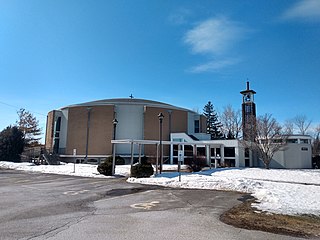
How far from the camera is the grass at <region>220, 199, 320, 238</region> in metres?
6.32

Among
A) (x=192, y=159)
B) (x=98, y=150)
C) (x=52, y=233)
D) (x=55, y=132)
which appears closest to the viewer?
(x=52, y=233)

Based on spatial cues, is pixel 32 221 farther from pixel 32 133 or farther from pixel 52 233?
pixel 32 133

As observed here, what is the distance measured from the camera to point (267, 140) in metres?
30.3

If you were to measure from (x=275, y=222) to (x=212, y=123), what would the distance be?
63.5m

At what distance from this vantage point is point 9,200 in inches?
399

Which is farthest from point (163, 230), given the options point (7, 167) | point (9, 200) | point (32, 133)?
point (32, 133)

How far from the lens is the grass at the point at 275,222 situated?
20.7ft

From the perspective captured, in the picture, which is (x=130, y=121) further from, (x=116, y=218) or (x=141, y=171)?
(x=116, y=218)

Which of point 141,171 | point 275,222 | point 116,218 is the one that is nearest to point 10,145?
point 141,171

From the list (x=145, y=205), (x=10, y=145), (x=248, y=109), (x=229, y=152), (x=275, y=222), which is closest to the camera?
(x=275, y=222)

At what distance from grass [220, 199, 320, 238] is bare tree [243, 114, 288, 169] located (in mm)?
22996

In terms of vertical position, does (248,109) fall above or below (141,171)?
above

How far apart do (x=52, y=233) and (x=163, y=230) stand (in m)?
2.41

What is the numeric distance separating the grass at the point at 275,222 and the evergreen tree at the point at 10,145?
139ft
